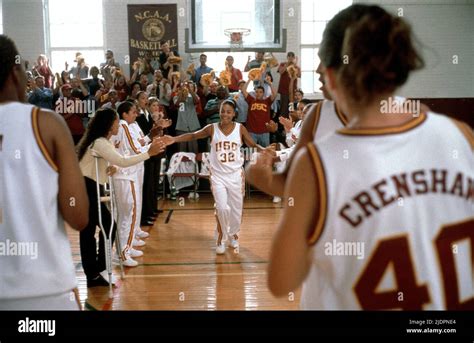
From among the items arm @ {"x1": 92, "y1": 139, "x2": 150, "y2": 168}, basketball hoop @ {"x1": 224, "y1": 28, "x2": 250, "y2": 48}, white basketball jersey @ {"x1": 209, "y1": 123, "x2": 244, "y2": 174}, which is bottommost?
white basketball jersey @ {"x1": 209, "y1": 123, "x2": 244, "y2": 174}

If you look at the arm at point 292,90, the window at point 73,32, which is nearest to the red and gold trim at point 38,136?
the arm at point 292,90

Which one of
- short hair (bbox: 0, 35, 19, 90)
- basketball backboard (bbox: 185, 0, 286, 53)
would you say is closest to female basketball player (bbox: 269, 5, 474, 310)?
short hair (bbox: 0, 35, 19, 90)

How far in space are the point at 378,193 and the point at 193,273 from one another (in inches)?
164

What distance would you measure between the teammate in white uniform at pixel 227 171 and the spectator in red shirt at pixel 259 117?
10.3ft

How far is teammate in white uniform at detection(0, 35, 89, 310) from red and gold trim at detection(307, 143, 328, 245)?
807 mm

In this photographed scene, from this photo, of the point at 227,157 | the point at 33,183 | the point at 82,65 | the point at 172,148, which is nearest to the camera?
the point at 33,183

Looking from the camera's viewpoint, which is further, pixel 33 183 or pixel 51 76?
pixel 51 76

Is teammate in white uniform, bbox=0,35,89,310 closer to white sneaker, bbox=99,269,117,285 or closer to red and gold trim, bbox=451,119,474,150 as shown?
red and gold trim, bbox=451,119,474,150

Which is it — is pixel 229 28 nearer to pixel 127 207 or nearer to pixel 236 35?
pixel 236 35

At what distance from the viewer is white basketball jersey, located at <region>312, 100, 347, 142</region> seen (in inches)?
79.8

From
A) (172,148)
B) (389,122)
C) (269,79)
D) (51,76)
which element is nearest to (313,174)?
(389,122)
